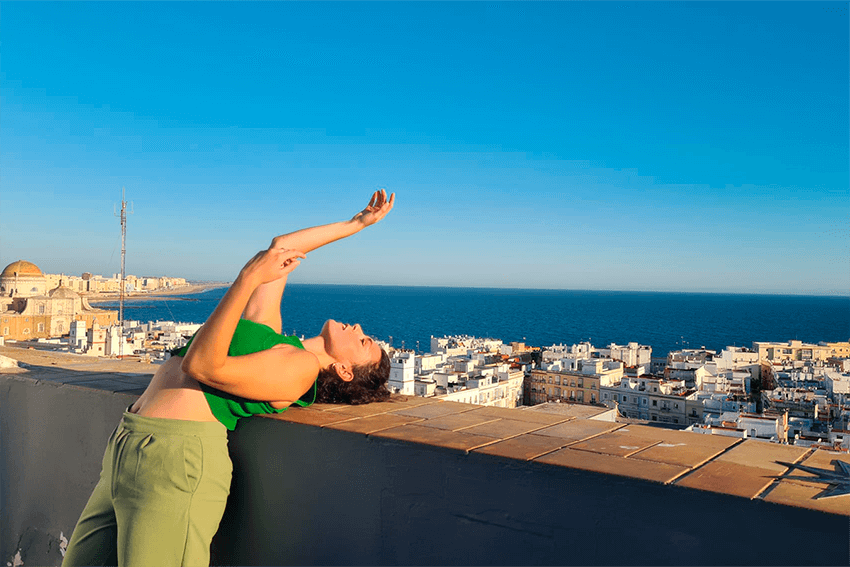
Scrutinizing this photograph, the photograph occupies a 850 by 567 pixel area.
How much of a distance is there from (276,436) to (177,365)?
0.30 metres

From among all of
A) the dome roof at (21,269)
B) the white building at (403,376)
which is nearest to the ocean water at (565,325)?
the dome roof at (21,269)

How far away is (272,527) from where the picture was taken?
1.46m

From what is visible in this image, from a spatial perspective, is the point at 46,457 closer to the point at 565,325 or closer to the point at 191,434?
the point at 191,434

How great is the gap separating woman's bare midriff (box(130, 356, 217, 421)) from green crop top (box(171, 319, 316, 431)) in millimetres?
18

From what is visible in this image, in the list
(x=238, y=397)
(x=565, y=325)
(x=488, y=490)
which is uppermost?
(x=238, y=397)

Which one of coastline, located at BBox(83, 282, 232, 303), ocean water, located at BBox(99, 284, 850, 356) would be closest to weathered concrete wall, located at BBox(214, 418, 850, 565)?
ocean water, located at BBox(99, 284, 850, 356)

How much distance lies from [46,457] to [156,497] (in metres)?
0.95

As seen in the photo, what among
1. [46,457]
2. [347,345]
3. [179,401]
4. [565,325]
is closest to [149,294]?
[565,325]

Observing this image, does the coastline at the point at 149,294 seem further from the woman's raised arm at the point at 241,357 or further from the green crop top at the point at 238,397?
the woman's raised arm at the point at 241,357

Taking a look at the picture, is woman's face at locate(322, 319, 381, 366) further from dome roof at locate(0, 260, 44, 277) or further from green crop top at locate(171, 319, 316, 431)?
dome roof at locate(0, 260, 44, 277)

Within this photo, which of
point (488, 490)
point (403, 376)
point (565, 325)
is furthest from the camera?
point (565, 325)

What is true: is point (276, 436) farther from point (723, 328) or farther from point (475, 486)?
point (723, 328)

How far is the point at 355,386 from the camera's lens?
5.57 feet

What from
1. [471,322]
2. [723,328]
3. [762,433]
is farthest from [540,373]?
[723,328]
